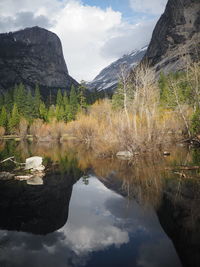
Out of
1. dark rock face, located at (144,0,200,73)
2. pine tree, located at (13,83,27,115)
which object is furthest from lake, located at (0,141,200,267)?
dark rock face, located at (144,0,200,73)

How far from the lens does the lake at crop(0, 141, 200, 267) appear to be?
6.32 metres

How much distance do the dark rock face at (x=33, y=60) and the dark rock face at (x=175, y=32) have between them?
68.9 meters

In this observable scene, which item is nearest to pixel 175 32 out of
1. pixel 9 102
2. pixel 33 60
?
pixel 9 102

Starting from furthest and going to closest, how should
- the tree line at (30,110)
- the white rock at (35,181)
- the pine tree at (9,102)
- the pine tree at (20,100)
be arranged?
1. the pine tree at (9,102)
2. the pine tree at (20,100)
3. the tree line at (30,110)
4. the white rock at (35,181)

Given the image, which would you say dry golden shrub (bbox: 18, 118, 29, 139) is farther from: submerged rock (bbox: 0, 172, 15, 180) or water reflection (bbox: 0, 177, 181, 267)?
water reflection (bbox: 0, 177, 181, 267)

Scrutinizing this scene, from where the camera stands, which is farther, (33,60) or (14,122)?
(33,60)

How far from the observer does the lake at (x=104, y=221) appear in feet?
20.7

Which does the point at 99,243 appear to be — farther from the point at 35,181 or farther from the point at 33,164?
the point at 33,164

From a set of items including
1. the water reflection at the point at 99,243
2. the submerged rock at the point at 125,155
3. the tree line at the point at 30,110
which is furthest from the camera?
the tree line at the point at 30,110

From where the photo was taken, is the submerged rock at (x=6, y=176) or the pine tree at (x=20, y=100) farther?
the pine tree at (x=20, y=100)

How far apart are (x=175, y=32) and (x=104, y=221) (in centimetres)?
10584

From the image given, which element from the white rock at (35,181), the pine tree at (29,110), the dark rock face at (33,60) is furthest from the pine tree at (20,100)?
the white rock at (35,181)

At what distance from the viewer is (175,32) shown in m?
98.3

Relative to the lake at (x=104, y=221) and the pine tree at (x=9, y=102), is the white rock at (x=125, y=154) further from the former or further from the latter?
the pine tree at (x=9, y=102)
